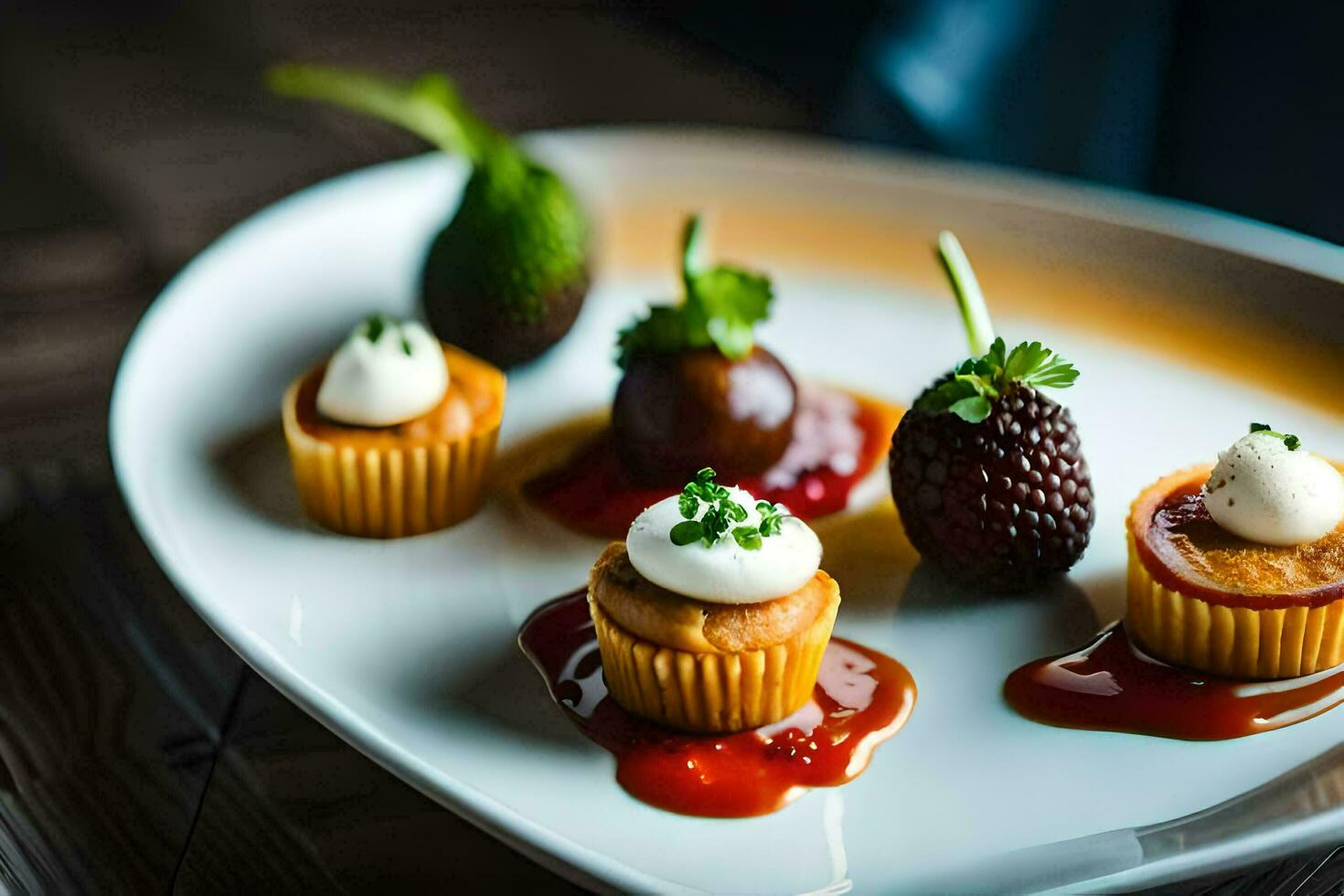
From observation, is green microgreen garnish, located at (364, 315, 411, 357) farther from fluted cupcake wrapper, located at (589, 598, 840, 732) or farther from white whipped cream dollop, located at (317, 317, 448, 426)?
fluted cupcake wrapper, located at (589, 598, 840, 732)

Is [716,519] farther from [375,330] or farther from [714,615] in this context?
[375,330]

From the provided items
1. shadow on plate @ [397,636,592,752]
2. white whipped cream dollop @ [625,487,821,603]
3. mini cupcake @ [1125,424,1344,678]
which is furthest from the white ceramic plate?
white whipped cream dollop @ [625,487,821,603]

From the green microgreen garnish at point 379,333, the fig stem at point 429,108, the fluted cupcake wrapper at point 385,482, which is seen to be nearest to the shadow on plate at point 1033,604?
the fluted cupcake wrapper at point 385,482

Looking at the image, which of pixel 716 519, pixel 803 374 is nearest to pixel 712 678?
pixel 716 519

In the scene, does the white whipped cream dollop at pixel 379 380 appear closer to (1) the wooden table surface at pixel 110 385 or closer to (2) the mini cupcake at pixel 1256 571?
(1) the wooden table surface at pixel 110 385

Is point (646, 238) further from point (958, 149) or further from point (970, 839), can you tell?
point (970, 839)
